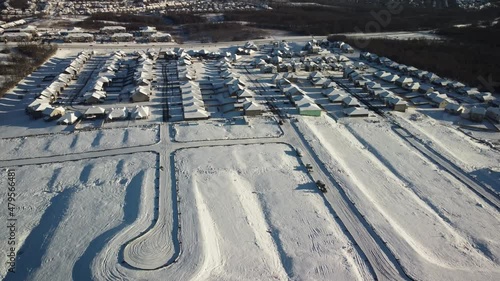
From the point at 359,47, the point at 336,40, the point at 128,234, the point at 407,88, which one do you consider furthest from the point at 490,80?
the point at 128,234

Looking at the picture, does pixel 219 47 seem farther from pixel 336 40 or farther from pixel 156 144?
pixel 156 144

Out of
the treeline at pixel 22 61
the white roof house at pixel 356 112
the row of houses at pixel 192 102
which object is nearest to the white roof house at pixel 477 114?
the white roof house at pixel 356 112

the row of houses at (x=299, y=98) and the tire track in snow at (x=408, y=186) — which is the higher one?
the row of houses at (x=299, y=98)

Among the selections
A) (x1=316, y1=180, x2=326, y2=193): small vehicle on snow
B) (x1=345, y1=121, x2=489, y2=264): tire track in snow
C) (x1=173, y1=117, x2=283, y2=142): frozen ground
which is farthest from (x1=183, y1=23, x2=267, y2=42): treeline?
(x1=316, y1=180, x2=326, y2=193): small vehicle on snow

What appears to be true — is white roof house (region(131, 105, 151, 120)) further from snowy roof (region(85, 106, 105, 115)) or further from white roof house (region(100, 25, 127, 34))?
white roof house (region(100, 25, 127, 34))

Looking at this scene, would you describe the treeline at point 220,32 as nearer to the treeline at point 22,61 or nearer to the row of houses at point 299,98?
the treeline at point 22,61
